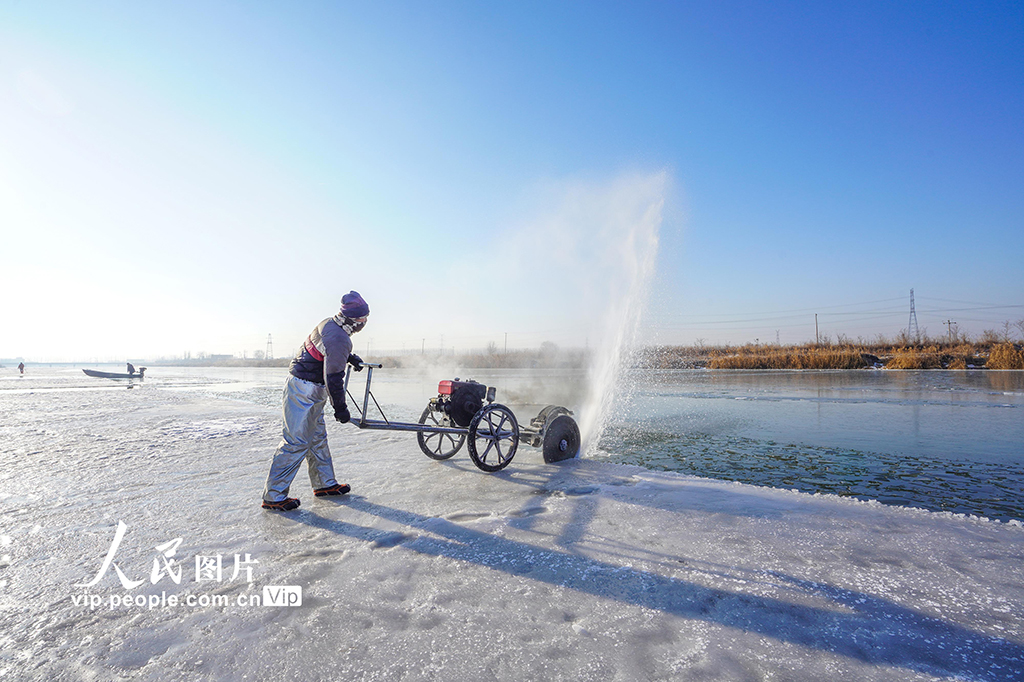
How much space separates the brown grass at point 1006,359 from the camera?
3030 centimetres

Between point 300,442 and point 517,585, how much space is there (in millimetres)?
2858

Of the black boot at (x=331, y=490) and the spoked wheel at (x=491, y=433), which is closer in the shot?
the black boot at (x=331, y=490)

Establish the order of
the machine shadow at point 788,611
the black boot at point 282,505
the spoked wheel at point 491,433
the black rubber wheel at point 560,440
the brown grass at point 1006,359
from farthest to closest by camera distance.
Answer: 1. the brown grass at point 1006,359
2. the black rubber wheel at point 560,440
3. the spoked wheel at point 491,433
4. the black boot at point 282,505
5. the machine shadow at point 788,611

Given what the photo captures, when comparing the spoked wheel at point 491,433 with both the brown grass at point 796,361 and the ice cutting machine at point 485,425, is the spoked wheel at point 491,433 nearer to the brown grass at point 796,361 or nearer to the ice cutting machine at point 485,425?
the ice cutting machine at point 485,425

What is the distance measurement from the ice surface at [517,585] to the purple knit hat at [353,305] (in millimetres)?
1960

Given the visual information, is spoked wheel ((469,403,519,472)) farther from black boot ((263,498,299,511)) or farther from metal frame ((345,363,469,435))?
black boot ((263,498,299,511))

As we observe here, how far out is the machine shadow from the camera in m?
2.11

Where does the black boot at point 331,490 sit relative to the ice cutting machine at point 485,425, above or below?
below

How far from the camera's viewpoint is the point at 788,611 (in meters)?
2.53

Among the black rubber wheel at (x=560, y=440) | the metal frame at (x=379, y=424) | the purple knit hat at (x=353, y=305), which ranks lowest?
the black rubber wheel at (x=560, y=440)

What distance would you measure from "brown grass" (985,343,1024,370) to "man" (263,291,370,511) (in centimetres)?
4322

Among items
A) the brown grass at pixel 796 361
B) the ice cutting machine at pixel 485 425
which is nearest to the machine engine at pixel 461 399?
the ice cutting machine at pixel 485 425

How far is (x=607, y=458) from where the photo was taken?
7.08 meters

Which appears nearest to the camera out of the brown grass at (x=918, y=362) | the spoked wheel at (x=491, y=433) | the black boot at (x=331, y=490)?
the black boot at (x=331, y=490)
